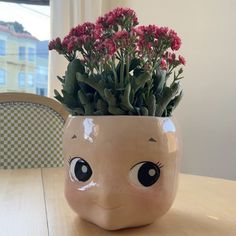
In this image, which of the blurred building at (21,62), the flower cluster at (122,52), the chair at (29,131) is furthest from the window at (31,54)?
the flower cluster at (122,52)

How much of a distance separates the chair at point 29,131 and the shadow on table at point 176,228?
2.58 feet

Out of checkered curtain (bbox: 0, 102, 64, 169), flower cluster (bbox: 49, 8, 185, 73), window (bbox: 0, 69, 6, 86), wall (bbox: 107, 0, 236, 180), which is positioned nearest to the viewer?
flower cluster (bbox: 49, 8, 185, 73)

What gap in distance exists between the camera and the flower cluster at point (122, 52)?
529 millimetres

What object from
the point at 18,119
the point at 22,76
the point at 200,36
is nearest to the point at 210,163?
the point at 200,36

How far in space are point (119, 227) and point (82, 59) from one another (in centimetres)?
28

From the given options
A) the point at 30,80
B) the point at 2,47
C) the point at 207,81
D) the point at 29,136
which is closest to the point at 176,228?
the point at 29,136

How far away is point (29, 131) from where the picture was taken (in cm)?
137

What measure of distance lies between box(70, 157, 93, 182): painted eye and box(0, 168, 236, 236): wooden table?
8cm

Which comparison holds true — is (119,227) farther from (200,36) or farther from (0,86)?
(0,86)

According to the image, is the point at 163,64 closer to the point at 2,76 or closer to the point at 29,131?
the point at 29,131

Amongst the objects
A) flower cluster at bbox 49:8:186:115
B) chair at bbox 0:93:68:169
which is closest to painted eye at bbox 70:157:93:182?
flower cluster at bbox 49:8:186:115

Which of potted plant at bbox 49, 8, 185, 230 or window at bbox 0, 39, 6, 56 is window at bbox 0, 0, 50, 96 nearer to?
window at bbox 0, 39, 6, 56

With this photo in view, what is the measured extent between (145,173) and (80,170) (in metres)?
0.11

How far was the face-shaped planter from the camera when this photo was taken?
1.73 ft
